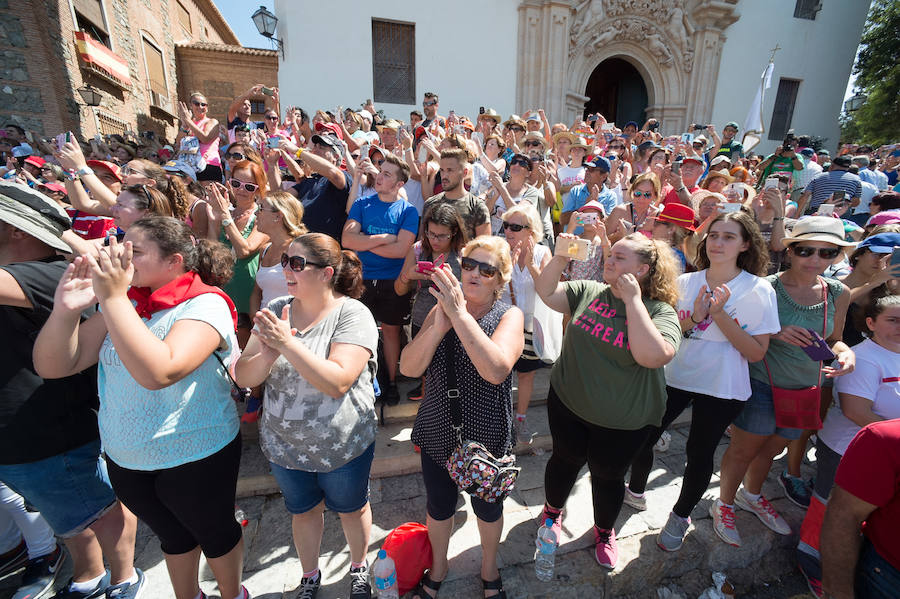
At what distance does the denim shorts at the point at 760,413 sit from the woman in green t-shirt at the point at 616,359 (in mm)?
842

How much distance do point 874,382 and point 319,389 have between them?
310cm

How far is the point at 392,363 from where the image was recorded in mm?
3674

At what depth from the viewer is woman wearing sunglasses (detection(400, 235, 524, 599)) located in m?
1.73

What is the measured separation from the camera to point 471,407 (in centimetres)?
198

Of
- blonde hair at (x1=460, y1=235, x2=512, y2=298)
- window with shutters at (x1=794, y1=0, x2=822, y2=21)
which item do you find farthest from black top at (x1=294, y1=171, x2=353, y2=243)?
window with shutters at (x1=794, y1=0, x2=822, y2=21)

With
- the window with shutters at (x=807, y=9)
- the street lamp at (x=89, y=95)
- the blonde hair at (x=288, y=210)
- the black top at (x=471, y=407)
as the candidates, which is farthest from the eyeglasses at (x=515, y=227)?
the window with shutters at (x=807, y=9)

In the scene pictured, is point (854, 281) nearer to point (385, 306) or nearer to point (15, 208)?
point (385, 306)

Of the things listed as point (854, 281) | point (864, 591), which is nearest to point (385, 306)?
point (864, 591)

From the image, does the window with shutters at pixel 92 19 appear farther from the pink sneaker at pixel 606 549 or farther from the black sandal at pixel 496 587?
the pink sneaker at pixel 606 549

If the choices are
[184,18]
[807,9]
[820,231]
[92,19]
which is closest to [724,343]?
[820,231]

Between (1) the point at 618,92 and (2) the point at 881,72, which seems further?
(2) the point at 881,72

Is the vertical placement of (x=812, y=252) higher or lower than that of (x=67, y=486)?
higher

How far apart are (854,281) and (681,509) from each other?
2164mm

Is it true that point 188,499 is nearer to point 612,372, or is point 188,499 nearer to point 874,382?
point 612,372
